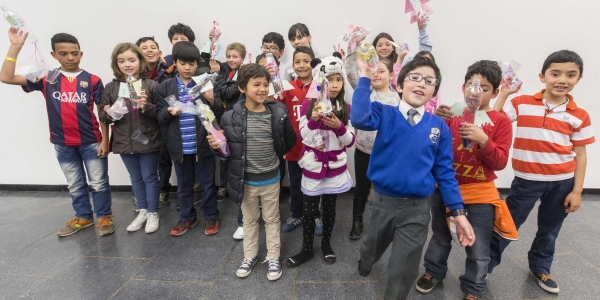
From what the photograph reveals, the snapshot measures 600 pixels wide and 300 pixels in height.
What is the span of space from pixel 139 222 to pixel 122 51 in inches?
67.1

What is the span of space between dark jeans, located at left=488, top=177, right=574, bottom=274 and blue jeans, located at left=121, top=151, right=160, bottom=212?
9.83ft

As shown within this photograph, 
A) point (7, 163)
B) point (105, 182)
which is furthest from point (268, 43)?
point (7, 163)

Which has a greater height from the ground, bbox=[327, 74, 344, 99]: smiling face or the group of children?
bbox=[327, 74, 344, 99]: smiling face

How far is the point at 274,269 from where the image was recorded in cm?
213

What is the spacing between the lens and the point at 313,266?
2.24m

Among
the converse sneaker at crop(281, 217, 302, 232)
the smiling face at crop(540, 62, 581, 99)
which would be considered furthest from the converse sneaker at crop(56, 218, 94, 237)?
the smiling face at crop(540, 62, 581, 99)

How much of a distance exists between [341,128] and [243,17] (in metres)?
2.32

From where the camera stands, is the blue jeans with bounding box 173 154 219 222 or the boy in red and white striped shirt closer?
the boy in red and white striped shirt

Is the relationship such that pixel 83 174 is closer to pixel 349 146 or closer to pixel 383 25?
pixel 349 146

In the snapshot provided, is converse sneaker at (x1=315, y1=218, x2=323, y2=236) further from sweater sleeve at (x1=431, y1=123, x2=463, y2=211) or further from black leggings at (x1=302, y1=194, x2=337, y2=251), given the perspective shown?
sweater sleeve at (x1=431, y1=123, x2=463, y2=211)

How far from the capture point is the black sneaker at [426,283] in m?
1.95

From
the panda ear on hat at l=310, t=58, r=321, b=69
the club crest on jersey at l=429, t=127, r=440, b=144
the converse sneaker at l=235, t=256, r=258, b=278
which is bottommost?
the converse sneaker at l=235, t=256, r=258, b=278

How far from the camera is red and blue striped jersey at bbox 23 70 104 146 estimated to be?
2594 mm

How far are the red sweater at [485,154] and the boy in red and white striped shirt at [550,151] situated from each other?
0.31 metres
